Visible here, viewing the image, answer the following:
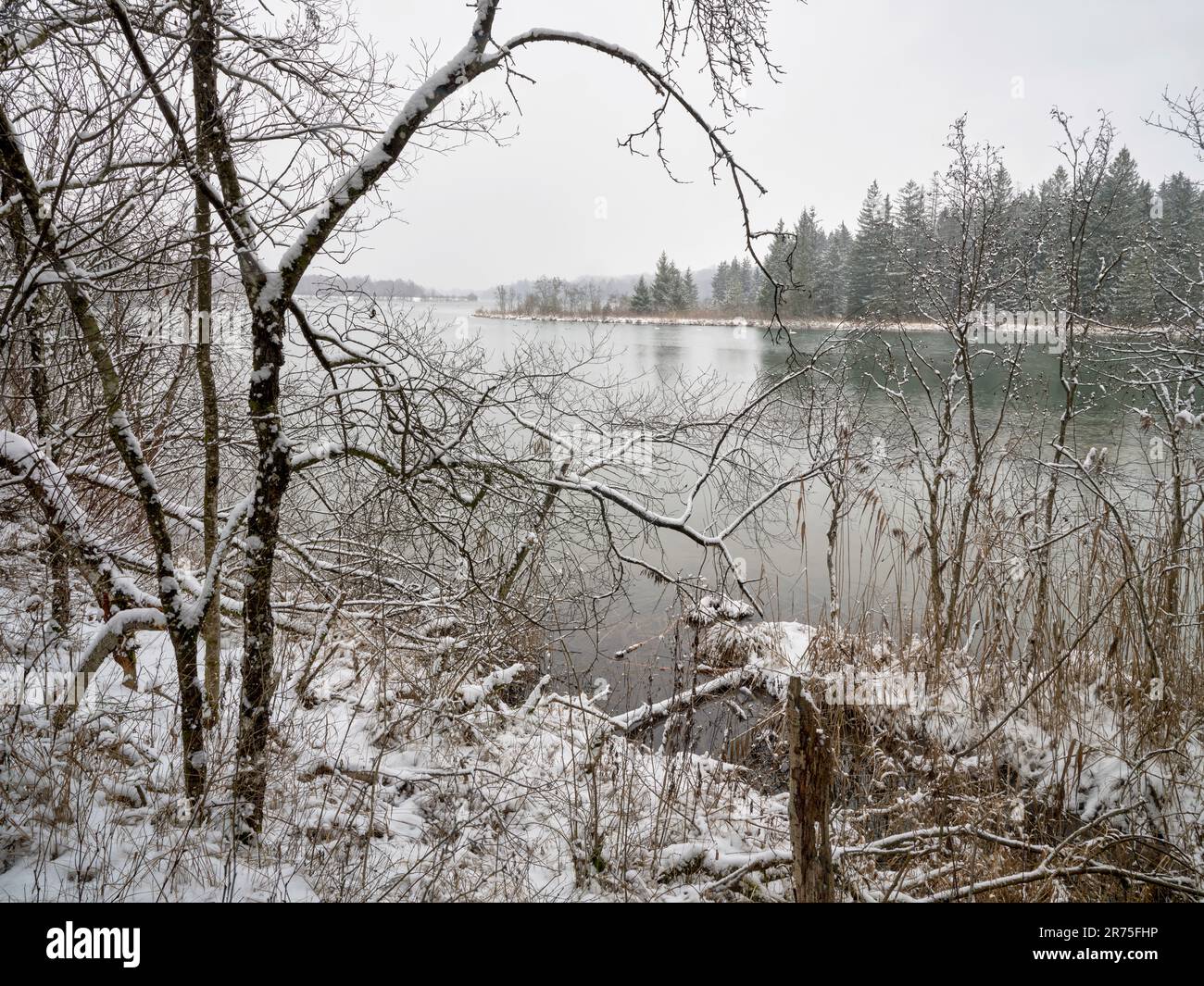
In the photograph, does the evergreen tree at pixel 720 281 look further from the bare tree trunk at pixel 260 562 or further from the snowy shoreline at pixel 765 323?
the bare tree trunk at pixel 260 562

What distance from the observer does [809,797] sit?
93.6 inches

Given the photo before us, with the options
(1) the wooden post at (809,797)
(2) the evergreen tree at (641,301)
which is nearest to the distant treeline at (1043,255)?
(1) the wooden post at (809,797)

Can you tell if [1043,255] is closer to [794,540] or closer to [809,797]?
[794,540]

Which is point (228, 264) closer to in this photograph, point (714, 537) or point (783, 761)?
point (714, 537)

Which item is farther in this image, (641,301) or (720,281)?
(720,281)

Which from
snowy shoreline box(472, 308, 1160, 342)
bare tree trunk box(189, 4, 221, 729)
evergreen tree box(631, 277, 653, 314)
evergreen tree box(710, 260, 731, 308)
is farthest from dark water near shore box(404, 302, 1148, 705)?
evergreen tree box(710, 260, 731, 308)

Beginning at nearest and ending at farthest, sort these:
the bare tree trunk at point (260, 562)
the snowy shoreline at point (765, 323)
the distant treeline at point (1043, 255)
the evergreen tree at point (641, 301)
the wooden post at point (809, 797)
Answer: the wooden post at point (809, 797) → the bare tree trunk at point (260, 562) → the snowy shoreline at point (765, 323) → the distant treeline at point (1043, 255) → the evergreen tree at point (641, 301)

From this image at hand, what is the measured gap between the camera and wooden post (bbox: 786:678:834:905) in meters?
2.36

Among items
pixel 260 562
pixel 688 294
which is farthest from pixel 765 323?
pixel 688 294

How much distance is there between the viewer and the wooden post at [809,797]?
2.36 m

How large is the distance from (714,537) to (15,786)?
12.0 feet

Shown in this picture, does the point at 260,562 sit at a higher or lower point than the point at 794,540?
higher

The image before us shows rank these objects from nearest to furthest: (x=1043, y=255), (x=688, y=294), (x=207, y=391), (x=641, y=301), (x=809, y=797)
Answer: (x=809, y=797), (x=207, y=391), (x=1043, y=255), (x=641, y=301), (x=688, y=294)
